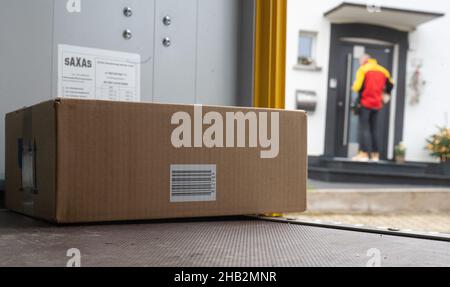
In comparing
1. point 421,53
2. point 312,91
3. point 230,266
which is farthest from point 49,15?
point 421,53

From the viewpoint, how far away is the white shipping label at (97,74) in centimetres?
166

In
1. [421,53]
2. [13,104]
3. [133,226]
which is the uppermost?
[421,53]

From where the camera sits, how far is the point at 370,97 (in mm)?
6238

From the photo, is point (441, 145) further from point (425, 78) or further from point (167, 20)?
point (167, 20)

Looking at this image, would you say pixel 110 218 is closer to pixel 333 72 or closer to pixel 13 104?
pixel 13 104

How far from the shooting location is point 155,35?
5.98ft

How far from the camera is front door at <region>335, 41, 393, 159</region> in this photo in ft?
21.5

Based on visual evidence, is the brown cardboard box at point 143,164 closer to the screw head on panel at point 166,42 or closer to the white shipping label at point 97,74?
the white shipping label at point 97,74

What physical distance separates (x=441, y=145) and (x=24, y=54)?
601 centimetres

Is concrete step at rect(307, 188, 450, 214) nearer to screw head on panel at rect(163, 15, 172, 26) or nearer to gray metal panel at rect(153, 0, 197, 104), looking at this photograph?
gray metal panel at rect(153, 0, 197, 104)

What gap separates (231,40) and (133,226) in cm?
97

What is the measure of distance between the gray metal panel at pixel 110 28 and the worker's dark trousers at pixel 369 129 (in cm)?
496

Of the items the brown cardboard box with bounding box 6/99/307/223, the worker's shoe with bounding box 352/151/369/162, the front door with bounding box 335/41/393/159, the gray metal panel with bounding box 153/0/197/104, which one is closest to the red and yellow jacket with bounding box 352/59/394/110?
the front door with bounding box 335/41/393/159

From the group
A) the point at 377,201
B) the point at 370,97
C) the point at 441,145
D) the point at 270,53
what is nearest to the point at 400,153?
the point at 441,145
